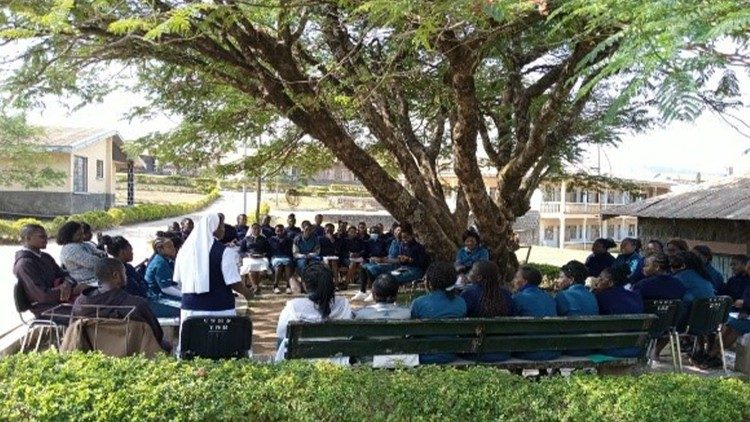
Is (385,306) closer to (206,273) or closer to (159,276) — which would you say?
(206,273)

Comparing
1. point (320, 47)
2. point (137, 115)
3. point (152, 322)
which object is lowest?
point (152, 322)

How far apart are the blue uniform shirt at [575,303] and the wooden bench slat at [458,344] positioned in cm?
54

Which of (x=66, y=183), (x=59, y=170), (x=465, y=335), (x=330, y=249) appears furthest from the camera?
(x=66, y=183)

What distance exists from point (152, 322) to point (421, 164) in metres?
10.9

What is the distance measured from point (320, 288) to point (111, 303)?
5.94 feet

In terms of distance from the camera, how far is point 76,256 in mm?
9008

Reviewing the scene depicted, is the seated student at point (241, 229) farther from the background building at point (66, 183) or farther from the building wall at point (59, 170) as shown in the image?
the building wall at point (59, 170)

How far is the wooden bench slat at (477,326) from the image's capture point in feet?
20.5

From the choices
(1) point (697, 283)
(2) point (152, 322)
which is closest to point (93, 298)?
(2) point (152, 322)

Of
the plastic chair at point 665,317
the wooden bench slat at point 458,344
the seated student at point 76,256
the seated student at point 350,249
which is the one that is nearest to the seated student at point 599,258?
the plastic chair at point 665,317

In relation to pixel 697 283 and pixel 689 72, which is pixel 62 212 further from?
pixel 689 72

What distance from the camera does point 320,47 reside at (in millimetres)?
16344

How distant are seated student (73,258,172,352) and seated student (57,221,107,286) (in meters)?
2.35

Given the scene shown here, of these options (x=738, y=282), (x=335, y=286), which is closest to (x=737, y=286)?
(x=738, y=282)
